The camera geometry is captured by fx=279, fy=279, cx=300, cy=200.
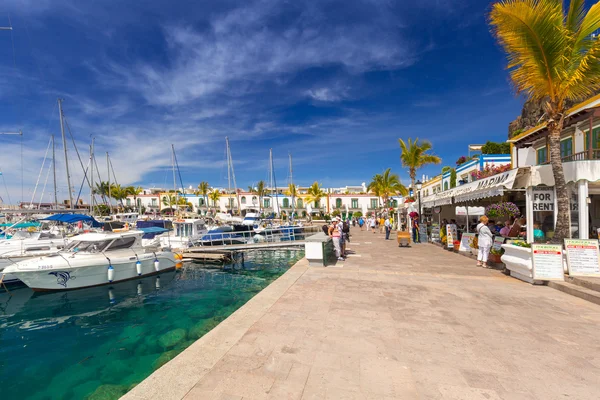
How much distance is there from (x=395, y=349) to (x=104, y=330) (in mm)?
8690

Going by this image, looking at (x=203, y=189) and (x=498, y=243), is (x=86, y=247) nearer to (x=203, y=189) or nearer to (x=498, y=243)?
(x=498, y=243)

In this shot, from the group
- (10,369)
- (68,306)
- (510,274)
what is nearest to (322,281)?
(510,274)

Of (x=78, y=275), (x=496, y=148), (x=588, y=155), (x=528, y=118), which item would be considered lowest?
(x=78, y=275)

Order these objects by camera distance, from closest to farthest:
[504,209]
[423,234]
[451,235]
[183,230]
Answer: [504,209], [451,235], [423,234], [183,230]

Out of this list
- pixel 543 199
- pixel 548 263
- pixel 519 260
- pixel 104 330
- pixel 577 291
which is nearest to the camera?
pixel 577 291

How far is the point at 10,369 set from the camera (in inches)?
250

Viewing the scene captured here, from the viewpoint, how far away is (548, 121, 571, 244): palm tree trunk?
795cm

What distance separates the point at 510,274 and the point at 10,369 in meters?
13.4

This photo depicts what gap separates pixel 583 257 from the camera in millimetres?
7184

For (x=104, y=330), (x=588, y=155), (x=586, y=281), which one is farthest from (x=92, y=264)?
(x=588, y=155)

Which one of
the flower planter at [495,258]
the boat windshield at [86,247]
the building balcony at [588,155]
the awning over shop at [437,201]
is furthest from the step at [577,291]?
the boat windshield at [86,247]

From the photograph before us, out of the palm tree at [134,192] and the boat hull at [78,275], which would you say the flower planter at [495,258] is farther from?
the palm tree at [134,192]

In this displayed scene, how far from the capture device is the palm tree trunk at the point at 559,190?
26.1 ft

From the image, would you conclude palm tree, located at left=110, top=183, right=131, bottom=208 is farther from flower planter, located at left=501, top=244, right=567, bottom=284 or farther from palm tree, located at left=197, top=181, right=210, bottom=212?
flower planter, located at left=501, top=244, right=567, bottom=284
